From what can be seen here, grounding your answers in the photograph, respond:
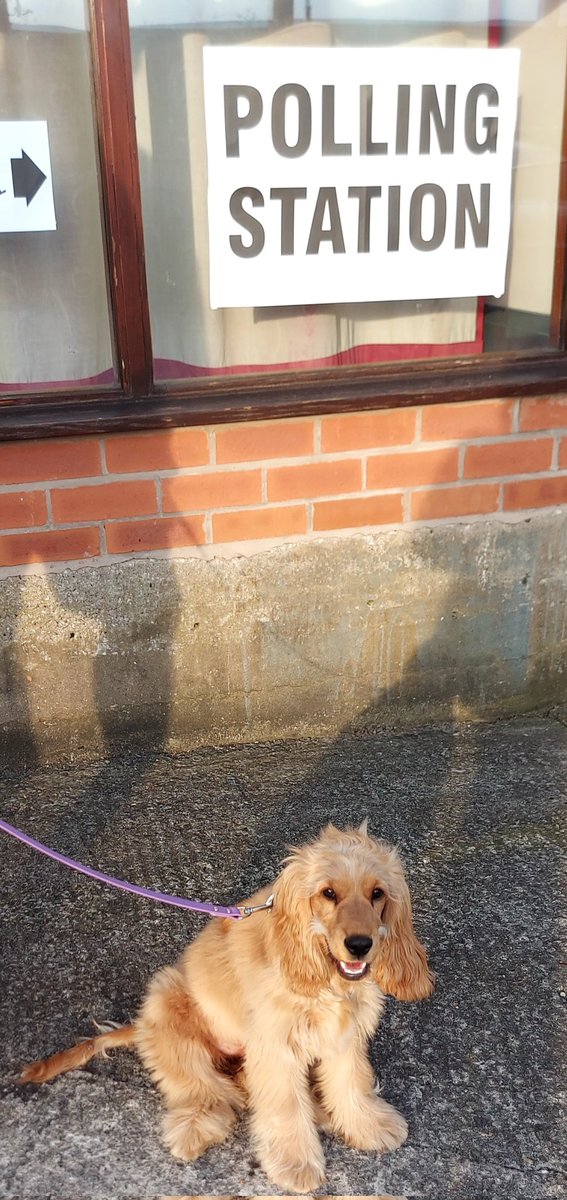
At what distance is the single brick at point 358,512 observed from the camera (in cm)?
391

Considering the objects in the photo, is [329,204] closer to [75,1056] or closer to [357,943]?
[357,943]

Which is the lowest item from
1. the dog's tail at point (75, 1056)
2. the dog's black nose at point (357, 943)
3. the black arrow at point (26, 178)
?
the dog's tail at point (75, 1056)

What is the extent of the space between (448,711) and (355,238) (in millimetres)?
2054

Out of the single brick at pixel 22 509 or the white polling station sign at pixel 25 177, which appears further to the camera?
the single brick at pixel 22 509

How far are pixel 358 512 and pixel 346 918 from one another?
7.03 ft

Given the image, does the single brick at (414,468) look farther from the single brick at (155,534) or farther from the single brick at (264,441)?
the single brick at (155,534)

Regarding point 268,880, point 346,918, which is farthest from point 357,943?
point 268,880

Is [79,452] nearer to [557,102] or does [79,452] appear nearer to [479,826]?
[479,826]

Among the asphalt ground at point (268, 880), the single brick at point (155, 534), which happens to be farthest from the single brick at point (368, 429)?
the asphalt ground at point (268, 880)

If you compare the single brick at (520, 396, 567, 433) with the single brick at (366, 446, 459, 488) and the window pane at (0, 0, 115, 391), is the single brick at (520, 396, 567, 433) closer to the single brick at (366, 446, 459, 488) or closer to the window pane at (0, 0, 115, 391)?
the single brick at (366, 446, 459, 488)

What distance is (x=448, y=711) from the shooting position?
434 cm

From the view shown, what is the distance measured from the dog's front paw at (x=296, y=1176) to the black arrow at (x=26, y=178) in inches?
122

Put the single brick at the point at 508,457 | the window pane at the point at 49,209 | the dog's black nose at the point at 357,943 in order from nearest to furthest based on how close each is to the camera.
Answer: the dog's black nose at the point at 357,943 → the window pane at the point at 49,209 → the single brick at the point at 508,457

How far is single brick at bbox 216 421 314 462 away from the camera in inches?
146
